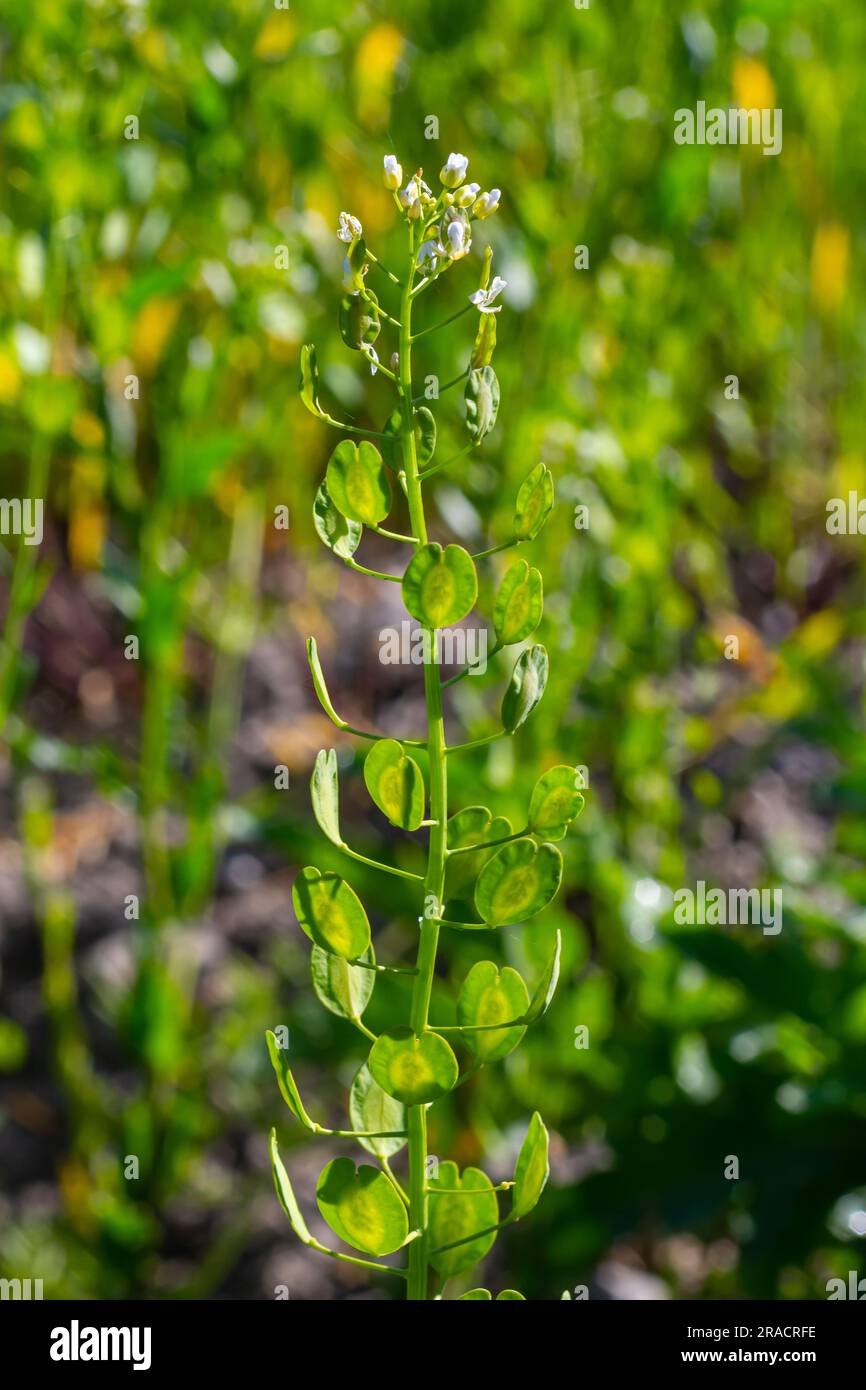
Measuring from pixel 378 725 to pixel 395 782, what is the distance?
4.03 feet

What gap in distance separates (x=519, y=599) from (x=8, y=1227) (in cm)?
99

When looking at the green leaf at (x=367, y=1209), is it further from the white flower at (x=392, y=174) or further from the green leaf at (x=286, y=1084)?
the white flower at (x=392, y=174)

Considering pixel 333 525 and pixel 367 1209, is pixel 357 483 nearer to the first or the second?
pixel 333 525

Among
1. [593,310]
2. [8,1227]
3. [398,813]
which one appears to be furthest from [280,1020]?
[398,813]

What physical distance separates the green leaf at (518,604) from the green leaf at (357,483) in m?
0.03

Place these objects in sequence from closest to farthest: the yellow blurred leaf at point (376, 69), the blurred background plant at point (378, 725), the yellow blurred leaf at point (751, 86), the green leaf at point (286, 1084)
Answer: the green leaf at point (286, 1084) → the blurred background plant at point (378, 725) → the yellow blurred leaf at point (376, 69) → the yellow blurred leaf at point (751, 86)

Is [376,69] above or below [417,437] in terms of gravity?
above

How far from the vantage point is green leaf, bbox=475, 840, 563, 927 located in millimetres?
274

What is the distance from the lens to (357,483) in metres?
0.27

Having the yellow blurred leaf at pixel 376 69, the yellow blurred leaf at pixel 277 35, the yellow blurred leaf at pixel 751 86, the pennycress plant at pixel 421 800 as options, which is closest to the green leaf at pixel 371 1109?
the pennycress plant at pixel 421 800

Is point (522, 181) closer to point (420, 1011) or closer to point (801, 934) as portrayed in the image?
point (801, 934)

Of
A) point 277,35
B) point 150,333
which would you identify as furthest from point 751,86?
point 150,333

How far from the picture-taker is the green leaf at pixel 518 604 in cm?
27

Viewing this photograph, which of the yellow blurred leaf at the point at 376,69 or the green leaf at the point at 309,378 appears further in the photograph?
the yellow blurred leaf at the point at 376,69
